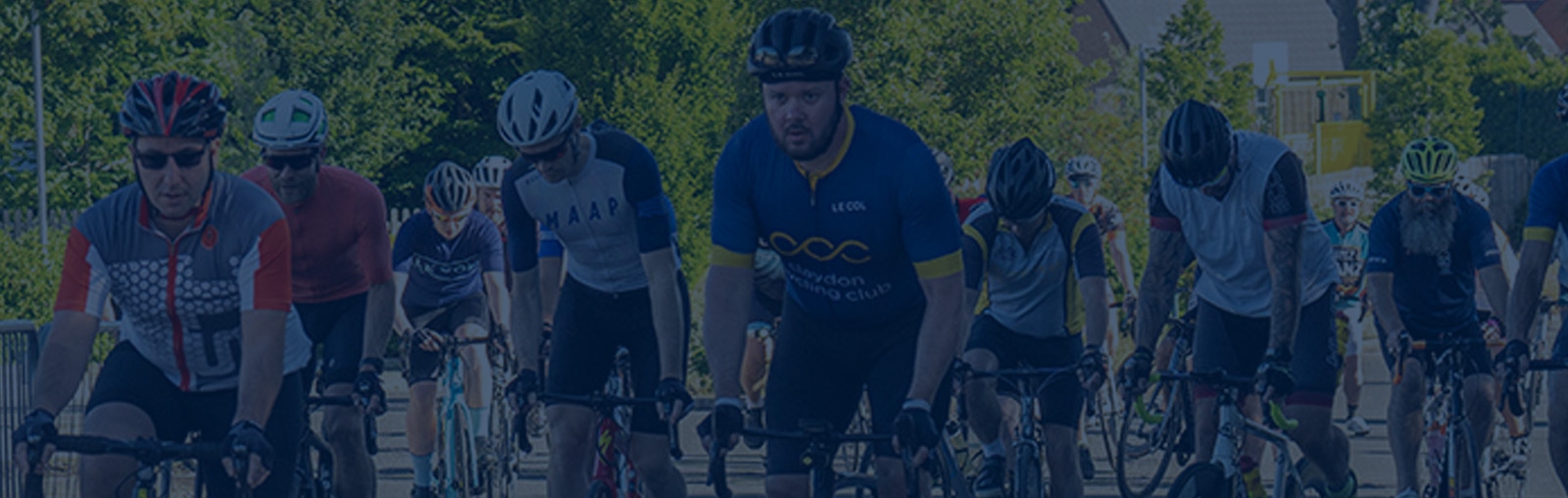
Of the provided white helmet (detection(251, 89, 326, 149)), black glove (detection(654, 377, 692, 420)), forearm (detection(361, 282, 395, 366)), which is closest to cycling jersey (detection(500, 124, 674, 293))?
forearm (detection(361, 282, 395, 366))

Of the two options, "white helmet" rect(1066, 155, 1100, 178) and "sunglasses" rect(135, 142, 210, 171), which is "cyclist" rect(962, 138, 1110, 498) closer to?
"sunglasses" rect(135, 142, 210, 171)

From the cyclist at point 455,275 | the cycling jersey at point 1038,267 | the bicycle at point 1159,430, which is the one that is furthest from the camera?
the bicycle at point 1159,430

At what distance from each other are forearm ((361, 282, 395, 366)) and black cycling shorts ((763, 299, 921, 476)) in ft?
7.43

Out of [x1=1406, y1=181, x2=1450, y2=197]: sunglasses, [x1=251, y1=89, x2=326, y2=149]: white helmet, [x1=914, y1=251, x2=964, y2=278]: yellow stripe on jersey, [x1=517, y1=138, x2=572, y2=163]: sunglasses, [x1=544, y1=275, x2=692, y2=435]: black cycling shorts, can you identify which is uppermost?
[x1=251, y1=89, x2=326, y2=149]: white helmet

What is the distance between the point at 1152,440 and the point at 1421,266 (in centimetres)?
297

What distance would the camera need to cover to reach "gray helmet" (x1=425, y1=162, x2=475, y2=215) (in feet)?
40.8

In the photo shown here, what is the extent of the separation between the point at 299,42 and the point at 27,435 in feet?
100

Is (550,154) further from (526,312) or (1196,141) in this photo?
(1196,141)

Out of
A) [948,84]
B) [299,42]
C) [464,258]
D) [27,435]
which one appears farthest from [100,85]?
[27,435]

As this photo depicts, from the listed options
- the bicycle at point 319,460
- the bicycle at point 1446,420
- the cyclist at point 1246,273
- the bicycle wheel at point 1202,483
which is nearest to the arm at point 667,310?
the bicycle at point 319,460

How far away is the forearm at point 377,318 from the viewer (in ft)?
30.0

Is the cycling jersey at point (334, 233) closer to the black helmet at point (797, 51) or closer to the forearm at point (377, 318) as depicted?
the forearm at point (377, 318)

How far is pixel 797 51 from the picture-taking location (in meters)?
6.68

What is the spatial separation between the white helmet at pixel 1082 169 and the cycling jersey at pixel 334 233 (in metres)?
7.18
